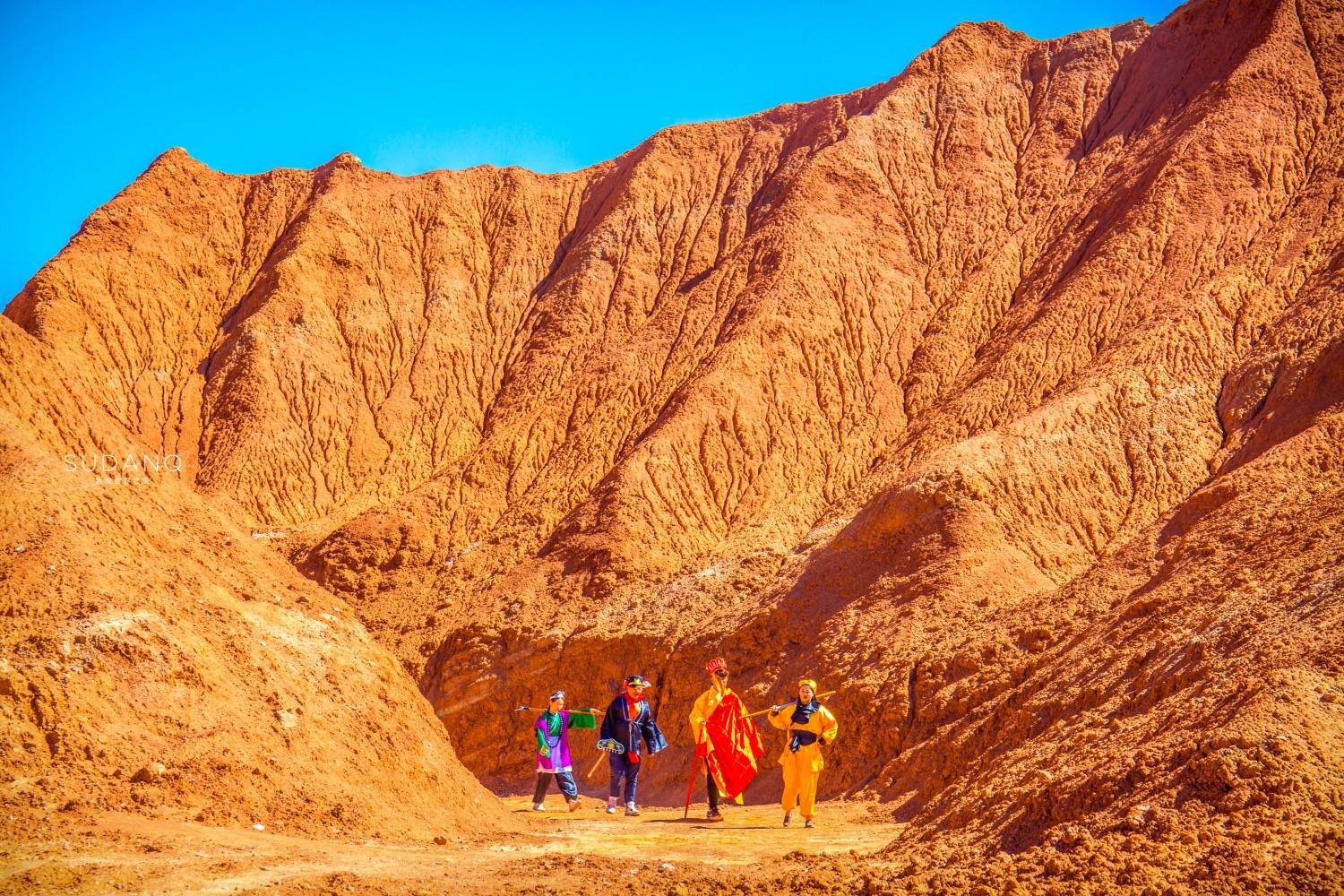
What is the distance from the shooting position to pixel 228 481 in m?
41.8

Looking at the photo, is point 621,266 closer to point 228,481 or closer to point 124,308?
point 228,481

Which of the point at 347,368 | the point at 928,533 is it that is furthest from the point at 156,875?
the point at 347,368

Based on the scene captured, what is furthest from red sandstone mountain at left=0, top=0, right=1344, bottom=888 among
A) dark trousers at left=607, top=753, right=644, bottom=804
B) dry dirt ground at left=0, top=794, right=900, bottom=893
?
dark trousers at left=607, top=753, right=644, bottom=804

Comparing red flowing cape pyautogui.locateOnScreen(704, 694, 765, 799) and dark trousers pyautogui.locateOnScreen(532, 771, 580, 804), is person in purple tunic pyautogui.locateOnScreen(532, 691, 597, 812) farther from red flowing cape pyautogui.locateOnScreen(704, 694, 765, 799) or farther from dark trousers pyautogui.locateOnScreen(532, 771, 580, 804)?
red flowing cape pyautogui.locateOnScreen(704, 694, 765, 799)

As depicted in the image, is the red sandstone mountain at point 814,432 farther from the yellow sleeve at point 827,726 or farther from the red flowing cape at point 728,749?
the red flowing cape at point 728,749

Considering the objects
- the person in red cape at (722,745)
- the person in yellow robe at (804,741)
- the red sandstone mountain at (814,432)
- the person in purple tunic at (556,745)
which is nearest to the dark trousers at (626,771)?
the person in purple tunic at (556,745)

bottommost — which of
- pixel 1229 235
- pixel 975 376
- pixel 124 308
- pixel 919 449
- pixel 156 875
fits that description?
pixel 156 875

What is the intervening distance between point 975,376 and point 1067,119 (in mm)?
13750

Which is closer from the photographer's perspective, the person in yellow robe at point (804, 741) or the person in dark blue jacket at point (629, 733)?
the person in yellow robe at point (804, 741)

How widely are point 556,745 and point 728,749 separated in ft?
8.31

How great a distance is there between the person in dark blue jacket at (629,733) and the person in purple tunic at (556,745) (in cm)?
56

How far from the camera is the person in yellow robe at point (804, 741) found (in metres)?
16.0

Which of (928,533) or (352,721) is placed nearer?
(352,721)

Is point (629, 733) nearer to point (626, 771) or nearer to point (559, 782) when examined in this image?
point (626, 771)
